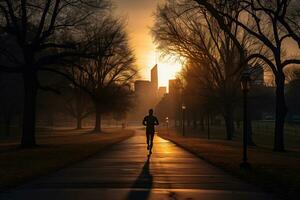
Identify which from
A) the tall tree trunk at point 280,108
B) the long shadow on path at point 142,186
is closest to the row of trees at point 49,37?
the tall tree trunk at point 280,108

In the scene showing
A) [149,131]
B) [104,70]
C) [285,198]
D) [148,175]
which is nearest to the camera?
[285,198]

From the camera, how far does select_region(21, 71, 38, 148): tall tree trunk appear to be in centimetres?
3100

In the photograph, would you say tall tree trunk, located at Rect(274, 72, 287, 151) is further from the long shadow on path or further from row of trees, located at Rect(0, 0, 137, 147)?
the long shadow on path

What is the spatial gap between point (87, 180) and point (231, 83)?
36978 mm

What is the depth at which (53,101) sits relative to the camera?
7988cm

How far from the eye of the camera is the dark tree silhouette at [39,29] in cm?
2901

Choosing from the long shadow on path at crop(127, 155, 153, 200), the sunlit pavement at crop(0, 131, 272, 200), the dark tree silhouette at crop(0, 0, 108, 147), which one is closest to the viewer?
the long shadow on path at crop(127, 155, 153, 200)

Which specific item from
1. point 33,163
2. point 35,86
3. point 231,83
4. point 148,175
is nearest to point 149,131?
point 33,163

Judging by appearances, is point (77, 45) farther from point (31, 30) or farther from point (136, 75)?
point (136, 75)

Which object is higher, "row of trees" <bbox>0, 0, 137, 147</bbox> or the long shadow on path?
"row of trees" <bbox>0, 0, 137, 147</bbox>

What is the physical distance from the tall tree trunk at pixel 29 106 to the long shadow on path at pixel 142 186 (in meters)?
16.1

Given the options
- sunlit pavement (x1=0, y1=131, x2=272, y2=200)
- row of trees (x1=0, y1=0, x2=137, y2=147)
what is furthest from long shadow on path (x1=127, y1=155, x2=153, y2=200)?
row of trees (x1=0, y1=0, x2=137, y2=147)

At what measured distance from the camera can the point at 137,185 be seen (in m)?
12.9

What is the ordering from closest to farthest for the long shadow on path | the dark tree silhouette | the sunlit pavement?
1. the long shadow on path
2. the sunlit pavement
3. the dark tree silhouette
